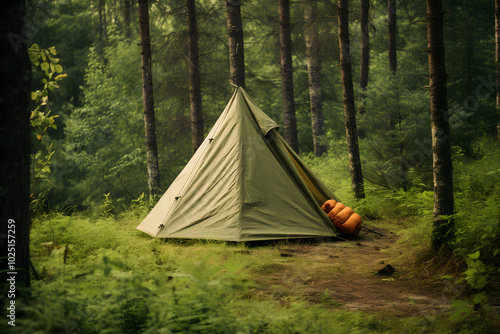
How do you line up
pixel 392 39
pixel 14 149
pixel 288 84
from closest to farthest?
1. pixel 14 149
2. pixel 288 84
3. pixel 392 39

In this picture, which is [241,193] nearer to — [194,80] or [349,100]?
[349,100]

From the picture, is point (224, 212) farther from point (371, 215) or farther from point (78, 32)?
point (78, 32)

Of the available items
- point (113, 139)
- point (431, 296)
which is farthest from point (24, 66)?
point (113, 139)

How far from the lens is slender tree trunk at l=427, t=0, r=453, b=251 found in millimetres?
5633

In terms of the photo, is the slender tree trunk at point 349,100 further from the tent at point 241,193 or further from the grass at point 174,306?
the grass at point 174,306

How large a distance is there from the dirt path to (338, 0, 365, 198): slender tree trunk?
3264 mm

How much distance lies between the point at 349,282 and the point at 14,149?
388 centimetres

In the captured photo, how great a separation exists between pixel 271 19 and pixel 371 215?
8.28 meters

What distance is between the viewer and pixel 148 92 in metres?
11.9

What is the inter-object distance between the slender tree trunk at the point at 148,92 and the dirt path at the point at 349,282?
6481 mm

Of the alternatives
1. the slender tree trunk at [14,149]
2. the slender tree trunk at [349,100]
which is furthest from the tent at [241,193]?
the slender tree trunk at [14,149]

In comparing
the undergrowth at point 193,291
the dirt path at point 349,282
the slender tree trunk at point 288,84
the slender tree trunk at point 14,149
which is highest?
the slender tree trunk at point 288,84

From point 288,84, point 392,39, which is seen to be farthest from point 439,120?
point 392,39

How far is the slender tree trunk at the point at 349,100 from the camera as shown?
378 inches
